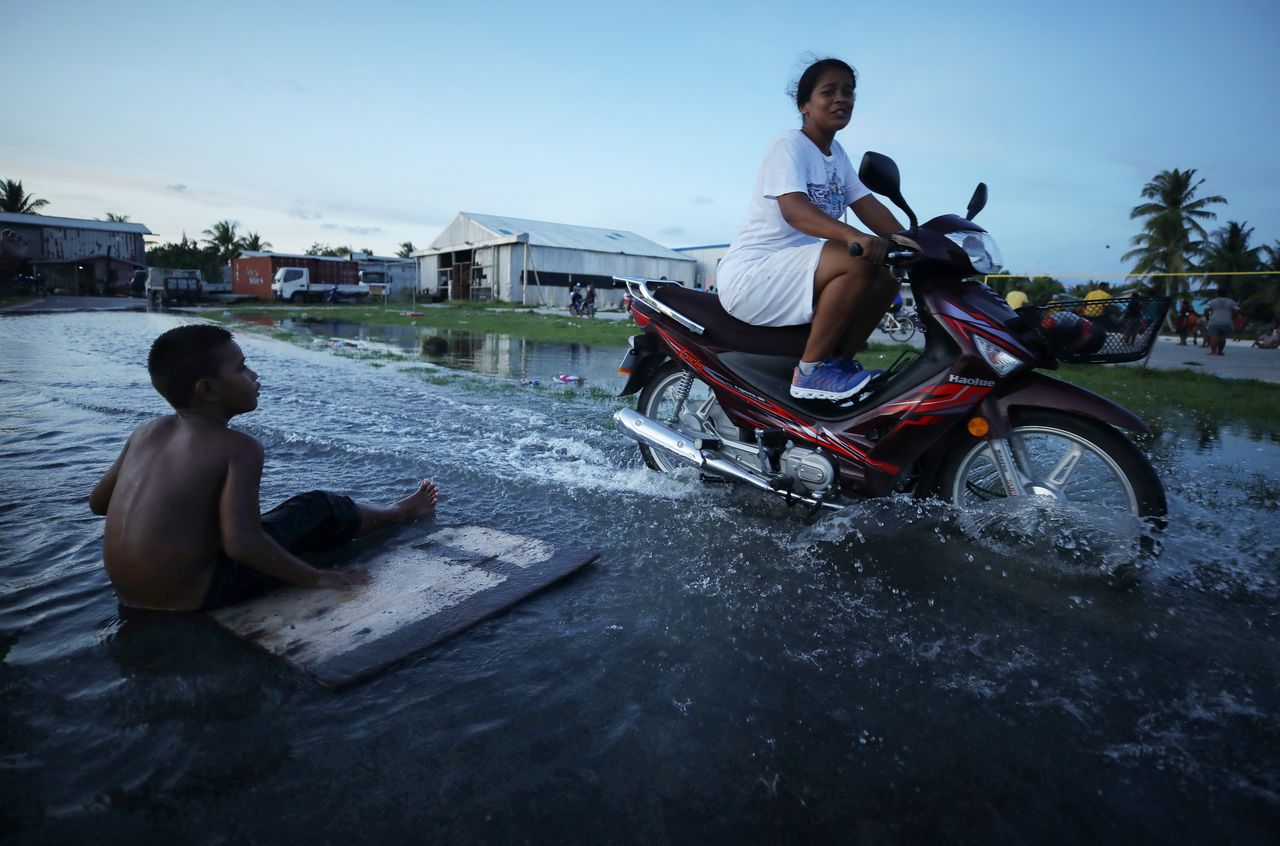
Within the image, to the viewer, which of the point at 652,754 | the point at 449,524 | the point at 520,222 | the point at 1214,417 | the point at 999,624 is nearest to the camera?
the point at 652,754

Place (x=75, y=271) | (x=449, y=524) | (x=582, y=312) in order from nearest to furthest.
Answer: (x=449, y=524), (x=582, y=312), (x=75, y=271)

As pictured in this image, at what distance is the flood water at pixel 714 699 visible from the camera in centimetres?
136

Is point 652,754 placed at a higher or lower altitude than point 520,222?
lower

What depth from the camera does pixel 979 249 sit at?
110 inches

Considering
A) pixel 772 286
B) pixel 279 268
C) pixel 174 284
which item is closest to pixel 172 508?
pixel 772 286

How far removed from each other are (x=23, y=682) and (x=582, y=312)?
26.7m

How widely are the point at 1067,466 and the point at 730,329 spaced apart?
1599 mm

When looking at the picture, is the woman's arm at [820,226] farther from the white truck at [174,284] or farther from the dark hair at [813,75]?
the white truck at [174,284]

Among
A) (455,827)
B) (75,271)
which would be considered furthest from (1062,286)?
(75,271)

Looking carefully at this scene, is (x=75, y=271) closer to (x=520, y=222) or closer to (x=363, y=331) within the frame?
(x=520, y=222)

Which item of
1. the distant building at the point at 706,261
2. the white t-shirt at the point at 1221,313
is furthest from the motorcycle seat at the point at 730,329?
the distant building at the point at 706,261

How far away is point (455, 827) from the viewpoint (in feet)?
4.31

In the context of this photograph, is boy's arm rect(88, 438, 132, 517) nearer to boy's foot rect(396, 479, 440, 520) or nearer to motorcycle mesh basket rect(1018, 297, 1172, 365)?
boy's foot rect(396, 479, 440, 520)

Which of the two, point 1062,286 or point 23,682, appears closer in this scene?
point 23,682
